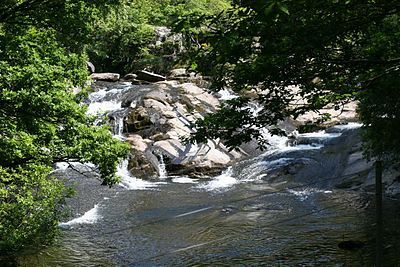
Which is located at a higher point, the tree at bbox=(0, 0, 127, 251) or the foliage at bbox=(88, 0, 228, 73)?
the foliage at bbox=(88, 0, 228, 73)

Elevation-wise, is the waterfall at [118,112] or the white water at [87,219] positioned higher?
the waterfall at [118,112]

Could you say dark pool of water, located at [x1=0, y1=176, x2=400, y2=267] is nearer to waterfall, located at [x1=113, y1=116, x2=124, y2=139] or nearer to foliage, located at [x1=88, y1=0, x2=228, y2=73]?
waterfall, located at [x1=113, y1=116, x2=124, y2=139]

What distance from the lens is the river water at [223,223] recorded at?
9961mm

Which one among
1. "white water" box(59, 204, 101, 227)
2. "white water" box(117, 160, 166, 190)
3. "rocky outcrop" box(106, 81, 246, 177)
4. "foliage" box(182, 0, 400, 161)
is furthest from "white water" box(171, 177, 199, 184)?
"foliage" box(182, 0, 400, 161)

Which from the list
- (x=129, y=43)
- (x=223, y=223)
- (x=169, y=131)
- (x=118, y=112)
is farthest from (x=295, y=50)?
(x=129, y=43)

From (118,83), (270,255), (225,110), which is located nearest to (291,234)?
(270,255)

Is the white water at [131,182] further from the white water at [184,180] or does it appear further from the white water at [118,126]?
the white water at [118,126]

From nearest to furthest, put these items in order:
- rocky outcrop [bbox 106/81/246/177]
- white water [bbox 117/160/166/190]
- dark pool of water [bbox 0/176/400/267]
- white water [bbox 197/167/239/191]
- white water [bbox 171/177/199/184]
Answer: dark pool of water [bbox 0/176/400/267]
white water [bbox 197/167/239/191]
white water [bbox 117/160/166/190]
white water [bbox 171/177/199/184]
rocky outcrop [bbox 106/81/246/177]

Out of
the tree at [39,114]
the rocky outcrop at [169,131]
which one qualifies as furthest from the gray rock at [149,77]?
the tree at [39,114]

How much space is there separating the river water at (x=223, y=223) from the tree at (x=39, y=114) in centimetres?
105

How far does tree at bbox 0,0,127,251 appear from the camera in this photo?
7.24 m

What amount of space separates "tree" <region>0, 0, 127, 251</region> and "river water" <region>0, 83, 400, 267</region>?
105 cm

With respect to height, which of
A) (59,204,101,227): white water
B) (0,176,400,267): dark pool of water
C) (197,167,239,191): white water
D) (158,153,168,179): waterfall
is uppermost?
(158,153,168,179): waterfall

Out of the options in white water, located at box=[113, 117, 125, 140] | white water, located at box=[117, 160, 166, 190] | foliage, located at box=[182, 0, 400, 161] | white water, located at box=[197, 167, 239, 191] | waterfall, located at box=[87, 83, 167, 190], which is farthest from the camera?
white water, located at box=[113, 117, 125, 140]
